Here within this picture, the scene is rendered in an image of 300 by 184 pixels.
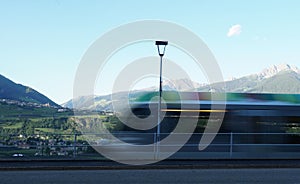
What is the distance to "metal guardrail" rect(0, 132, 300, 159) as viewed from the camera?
46.4 feet

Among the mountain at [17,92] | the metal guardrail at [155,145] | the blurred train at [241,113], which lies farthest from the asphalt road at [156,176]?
the mountain at [17,92]

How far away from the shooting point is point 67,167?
12.8 m

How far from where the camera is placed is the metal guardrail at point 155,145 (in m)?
14.1

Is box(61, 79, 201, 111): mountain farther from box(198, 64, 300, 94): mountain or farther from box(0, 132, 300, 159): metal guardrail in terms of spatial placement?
box(0, 132, 300, 159): metal guardrail

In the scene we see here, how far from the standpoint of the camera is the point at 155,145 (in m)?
15.0

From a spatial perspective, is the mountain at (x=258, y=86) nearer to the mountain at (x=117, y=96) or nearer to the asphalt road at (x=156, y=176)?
the mountain at (x=117, y=96)

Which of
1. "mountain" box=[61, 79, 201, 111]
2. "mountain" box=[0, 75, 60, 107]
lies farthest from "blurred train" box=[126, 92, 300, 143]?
"mountain" box=[0, 75, 60, 107]

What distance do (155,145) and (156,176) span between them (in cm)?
364

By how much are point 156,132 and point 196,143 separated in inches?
68.4

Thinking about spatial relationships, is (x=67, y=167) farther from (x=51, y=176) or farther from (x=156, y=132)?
(x=156, y=132)

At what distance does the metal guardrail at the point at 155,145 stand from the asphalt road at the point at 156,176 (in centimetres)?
205

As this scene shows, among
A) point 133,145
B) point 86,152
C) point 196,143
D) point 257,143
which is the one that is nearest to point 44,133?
point 86,152

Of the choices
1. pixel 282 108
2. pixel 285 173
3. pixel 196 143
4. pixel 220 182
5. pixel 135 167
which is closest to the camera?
pixel 220 182

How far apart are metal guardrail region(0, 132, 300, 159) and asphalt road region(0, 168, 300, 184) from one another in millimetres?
2047
